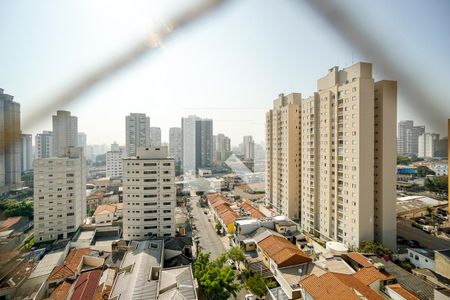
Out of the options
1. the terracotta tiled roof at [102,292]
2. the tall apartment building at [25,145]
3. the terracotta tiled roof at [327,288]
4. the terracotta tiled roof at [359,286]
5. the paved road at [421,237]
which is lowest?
the paved road at [421,237]

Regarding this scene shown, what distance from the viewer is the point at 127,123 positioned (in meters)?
16.2

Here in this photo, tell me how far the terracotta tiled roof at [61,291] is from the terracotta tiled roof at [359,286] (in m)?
4.33

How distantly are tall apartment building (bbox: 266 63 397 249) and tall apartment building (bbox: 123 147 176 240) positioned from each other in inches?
159

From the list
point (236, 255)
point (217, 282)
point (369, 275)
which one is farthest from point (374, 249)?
point (217, 282)

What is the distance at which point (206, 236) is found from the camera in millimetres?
6855

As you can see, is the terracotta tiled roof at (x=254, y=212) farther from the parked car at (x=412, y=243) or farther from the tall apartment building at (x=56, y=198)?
the tall apartment building at (x=56, y=198)

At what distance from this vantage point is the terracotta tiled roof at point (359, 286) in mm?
3029

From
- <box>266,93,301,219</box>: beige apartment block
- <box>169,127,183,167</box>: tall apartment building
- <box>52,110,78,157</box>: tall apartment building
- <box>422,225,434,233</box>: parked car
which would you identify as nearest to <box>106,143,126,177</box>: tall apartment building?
<box>169,127,183,167</box>: tall apartment building

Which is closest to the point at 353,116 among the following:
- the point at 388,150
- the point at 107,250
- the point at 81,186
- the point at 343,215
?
the point at 388,150

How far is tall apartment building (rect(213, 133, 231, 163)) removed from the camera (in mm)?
17953

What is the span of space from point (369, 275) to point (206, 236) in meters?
4.38

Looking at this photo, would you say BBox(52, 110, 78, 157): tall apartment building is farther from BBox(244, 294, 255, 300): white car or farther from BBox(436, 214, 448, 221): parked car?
BBox(436, 214, 448, 221): parked car

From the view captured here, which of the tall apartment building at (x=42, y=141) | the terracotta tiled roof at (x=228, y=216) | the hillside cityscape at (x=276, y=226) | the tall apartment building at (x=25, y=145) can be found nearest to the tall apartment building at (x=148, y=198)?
the hillside cityscape at (x=276, y=226)

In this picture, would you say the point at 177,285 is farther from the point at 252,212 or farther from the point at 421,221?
the point at 421,221
